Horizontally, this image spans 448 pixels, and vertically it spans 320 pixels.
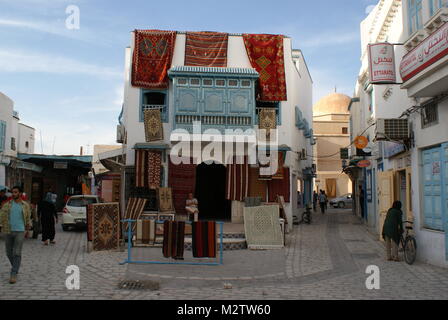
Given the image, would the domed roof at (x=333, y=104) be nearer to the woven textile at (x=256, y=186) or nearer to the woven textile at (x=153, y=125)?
the woven textile at (x=256, y=186)

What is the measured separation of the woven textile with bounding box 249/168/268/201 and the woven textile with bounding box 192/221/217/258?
732 cm

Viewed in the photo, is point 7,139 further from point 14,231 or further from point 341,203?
point 341,203

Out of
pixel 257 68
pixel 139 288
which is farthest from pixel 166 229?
pixel 257 68

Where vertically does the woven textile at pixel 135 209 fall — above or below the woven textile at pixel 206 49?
below

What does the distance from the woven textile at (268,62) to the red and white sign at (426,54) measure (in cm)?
756

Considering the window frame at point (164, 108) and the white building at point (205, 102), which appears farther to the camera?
the window frame at point (164, 108)

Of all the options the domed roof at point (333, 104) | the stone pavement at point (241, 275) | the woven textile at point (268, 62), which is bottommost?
the stone pavement at point (241, 275)

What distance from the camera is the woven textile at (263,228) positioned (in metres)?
12.7

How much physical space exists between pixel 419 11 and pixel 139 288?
9.00 metres

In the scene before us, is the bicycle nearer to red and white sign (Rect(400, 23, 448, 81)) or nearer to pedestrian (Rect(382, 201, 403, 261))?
pedestrian (Rect(382, 201, 403, 261))

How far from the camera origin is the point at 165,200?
16438 millimetres

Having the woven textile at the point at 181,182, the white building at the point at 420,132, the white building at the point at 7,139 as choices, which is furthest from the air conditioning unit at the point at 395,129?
the white building at the point at 7,139

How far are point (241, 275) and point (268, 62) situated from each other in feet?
35.7

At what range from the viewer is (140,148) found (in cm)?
1670
